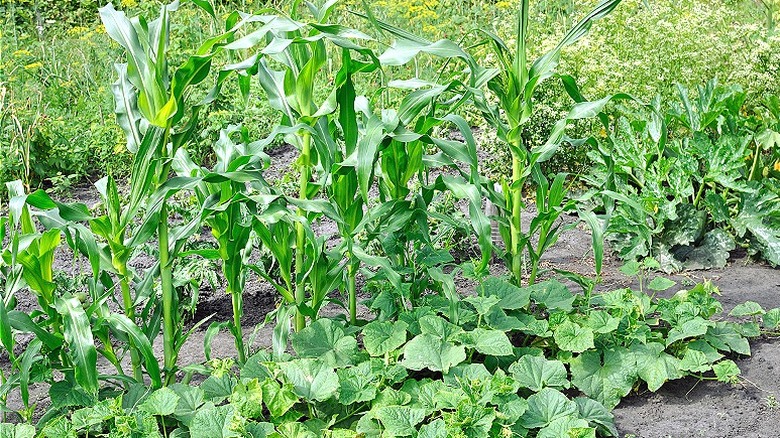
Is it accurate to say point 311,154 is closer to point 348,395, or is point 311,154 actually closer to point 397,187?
point 397,187

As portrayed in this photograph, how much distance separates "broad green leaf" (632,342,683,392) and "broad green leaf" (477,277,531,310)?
1.57ft

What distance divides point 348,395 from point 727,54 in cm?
353

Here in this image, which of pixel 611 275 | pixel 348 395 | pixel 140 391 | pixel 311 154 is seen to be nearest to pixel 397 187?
pixel 311 154

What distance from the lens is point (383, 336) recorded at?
10.6 feet

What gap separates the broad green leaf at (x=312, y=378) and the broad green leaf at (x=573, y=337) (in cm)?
91

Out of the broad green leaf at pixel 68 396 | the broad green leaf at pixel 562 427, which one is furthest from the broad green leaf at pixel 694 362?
the broad green leaf at pixel 68 396

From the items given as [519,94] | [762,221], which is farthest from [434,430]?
[762,221]

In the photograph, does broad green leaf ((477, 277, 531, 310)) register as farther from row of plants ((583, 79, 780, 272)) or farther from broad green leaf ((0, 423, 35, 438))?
broad green leaf ((0, 423, 35, 438))

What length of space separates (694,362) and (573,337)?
0.48m

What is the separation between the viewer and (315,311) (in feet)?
11.1

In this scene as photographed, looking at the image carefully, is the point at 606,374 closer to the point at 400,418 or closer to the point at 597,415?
the point at 597,415

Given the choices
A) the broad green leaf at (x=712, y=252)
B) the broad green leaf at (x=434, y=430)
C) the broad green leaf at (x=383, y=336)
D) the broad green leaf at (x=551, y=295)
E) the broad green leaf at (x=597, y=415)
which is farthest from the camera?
the broad green leaf at (x=712, y=252)

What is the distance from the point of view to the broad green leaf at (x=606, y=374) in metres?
3.22

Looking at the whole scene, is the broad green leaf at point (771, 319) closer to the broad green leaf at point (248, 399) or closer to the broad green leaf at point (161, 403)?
the broad green leaf at point (248, 399)
